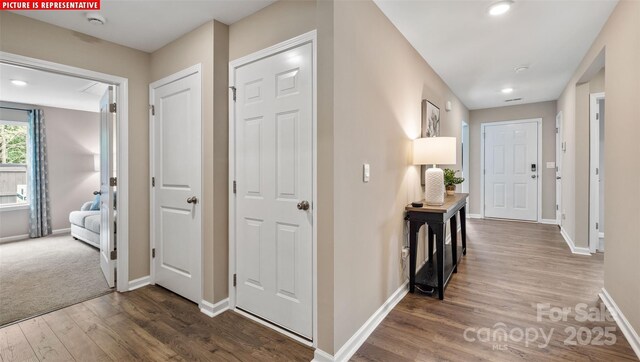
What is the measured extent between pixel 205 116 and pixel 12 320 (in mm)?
2166

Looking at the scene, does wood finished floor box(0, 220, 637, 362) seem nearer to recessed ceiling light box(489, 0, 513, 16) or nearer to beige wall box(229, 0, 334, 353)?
beige wall box(229, 0, 334, 353)

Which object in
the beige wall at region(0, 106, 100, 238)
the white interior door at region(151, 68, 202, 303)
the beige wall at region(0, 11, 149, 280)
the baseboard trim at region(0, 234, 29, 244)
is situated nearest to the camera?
the beige wall at region(0, 11, 149, 280)

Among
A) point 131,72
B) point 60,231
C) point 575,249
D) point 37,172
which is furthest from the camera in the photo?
point 60,231

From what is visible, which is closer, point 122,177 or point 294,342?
point 294,342

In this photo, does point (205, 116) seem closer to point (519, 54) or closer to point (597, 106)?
point (519, 54)

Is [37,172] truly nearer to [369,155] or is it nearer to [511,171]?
[369,155]

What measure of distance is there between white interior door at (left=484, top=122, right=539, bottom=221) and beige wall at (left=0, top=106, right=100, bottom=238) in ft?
26.4

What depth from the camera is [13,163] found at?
5.05 m

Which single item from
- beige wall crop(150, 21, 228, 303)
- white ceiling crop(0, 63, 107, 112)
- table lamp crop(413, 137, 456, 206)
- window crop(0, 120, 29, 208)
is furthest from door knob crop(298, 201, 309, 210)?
window crop(0, 120, 29, 208)

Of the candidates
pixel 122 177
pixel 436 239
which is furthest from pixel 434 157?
pixel 122 177

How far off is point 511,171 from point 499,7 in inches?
185

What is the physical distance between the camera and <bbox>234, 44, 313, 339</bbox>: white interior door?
6.31 ft

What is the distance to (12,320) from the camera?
2.26m

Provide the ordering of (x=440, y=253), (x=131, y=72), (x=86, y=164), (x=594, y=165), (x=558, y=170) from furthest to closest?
(x=86, y=164), (x=558, y=170), (x=594, y=165), (x=131, y=72), (x=440, y=253)
